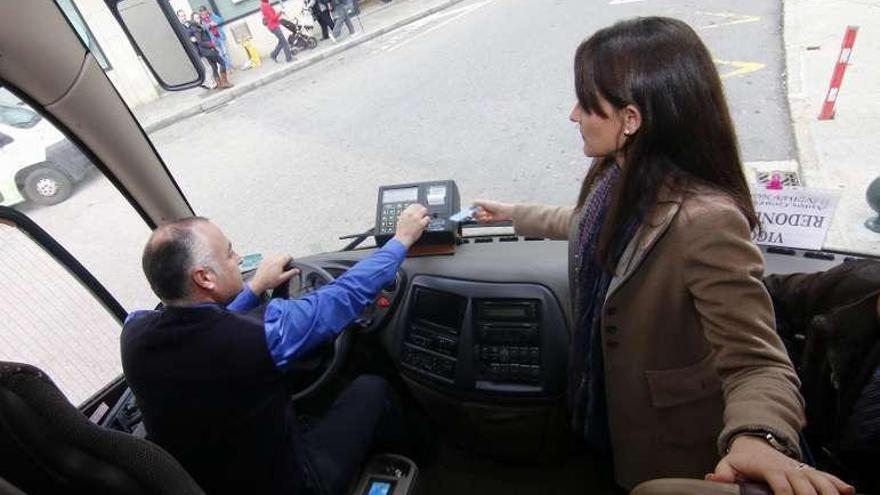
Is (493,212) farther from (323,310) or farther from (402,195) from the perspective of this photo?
(323,310)

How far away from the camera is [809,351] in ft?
4.67

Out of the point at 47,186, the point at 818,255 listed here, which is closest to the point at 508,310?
the point at 818,255

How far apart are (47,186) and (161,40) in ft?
3.63

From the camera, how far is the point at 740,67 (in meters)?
5.18

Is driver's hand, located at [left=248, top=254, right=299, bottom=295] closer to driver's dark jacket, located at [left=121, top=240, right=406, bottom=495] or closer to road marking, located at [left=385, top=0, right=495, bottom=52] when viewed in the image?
driver's dark jacket, located at [left=121, top=240, right=406, bottom=495]

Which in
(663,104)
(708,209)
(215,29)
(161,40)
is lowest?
(215,29)

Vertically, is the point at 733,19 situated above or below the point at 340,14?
below

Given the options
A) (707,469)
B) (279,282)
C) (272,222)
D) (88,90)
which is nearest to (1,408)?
(279,282)

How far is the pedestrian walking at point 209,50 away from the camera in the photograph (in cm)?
861

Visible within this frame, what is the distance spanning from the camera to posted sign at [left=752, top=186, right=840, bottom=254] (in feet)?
5.29

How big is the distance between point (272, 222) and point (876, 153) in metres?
4.14

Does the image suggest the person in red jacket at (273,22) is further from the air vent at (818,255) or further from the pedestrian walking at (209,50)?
the air vent at (818,255)

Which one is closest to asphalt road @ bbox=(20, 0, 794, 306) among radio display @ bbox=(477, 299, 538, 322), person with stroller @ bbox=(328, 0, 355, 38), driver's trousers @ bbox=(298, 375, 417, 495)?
driver's trousers @ bbox=(298, 375, 417, 495)

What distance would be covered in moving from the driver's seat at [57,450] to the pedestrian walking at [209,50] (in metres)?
8.38
